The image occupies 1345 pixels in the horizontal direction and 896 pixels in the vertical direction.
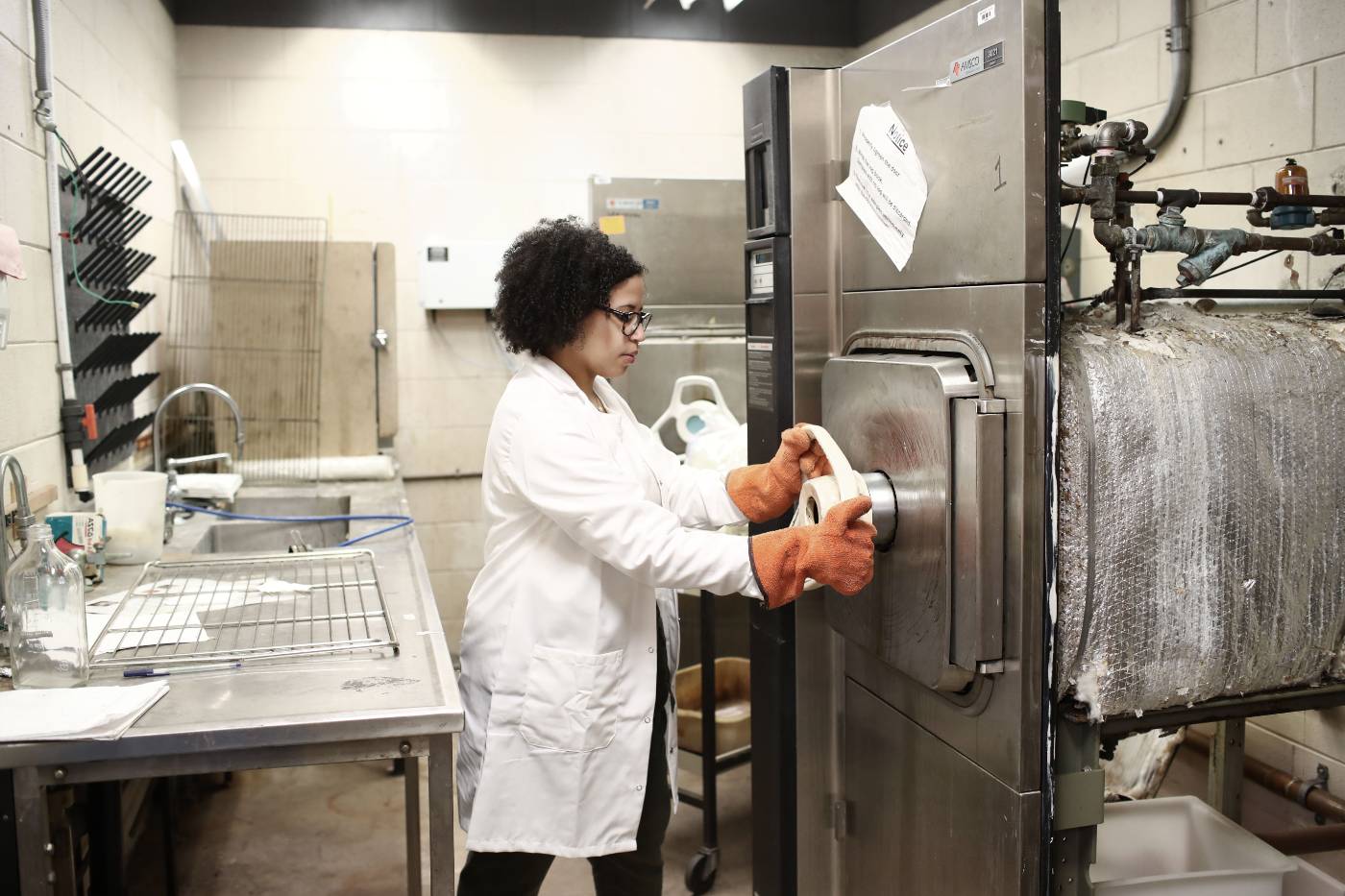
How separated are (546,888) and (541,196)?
2.81 m

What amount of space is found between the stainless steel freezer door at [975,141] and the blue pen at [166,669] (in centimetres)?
124

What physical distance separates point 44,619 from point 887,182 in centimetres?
148

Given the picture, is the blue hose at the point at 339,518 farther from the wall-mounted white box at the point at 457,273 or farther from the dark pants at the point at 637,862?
the wall-mounted white box at the point at 457,273

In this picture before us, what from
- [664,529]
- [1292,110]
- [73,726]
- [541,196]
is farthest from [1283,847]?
[541,196]

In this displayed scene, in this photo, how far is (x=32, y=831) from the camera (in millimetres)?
1399

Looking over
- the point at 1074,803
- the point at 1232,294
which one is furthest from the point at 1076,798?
the point at 1232,294

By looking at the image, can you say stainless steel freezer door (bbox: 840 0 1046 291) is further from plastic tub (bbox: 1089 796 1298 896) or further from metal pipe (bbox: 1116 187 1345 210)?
plastic tub (bbox: 1089 796 1298 896)

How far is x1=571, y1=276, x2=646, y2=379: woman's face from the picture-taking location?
1.86 m

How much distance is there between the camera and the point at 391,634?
71.8 inches

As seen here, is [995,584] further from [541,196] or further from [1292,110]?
[541,196]

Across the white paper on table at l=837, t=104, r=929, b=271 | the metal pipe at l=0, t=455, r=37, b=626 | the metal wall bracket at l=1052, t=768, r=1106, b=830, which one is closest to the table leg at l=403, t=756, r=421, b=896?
the metal pipe at l=0, t=455, r=37, b=626

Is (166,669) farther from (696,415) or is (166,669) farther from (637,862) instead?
(696,415)

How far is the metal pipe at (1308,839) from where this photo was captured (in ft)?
6.64

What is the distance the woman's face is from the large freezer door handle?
64 centimetres
